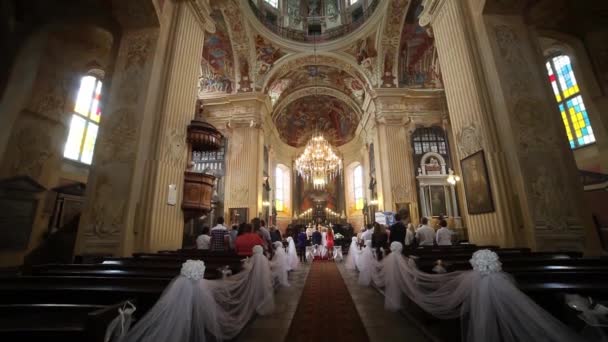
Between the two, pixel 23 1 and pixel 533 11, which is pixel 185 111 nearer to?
pixel 23 1

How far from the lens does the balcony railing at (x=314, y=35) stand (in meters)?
12.5

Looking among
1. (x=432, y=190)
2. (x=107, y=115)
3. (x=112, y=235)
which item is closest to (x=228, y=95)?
(x=107, y=115)

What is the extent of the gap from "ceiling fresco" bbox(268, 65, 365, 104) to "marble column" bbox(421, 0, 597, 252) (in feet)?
30.5

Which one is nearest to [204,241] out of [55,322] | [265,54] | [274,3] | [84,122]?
[55,322]

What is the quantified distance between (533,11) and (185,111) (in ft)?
Answer: 27.0

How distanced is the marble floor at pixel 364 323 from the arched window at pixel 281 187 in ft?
43.6

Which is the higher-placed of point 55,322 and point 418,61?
point 418,61

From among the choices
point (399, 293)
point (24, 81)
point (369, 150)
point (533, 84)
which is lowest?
point (399, 293)

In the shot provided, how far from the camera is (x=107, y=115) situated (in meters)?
4.66

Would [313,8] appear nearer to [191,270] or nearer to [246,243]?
[246,243]

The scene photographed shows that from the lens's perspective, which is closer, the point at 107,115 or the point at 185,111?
the point at 107,115

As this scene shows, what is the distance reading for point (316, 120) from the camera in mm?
18812

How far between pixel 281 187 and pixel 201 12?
42.6 feet

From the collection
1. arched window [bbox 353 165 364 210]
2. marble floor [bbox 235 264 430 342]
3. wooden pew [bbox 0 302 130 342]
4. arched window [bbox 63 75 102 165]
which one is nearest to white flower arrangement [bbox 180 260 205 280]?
wooden pew [bbox 0 302 130 342]
